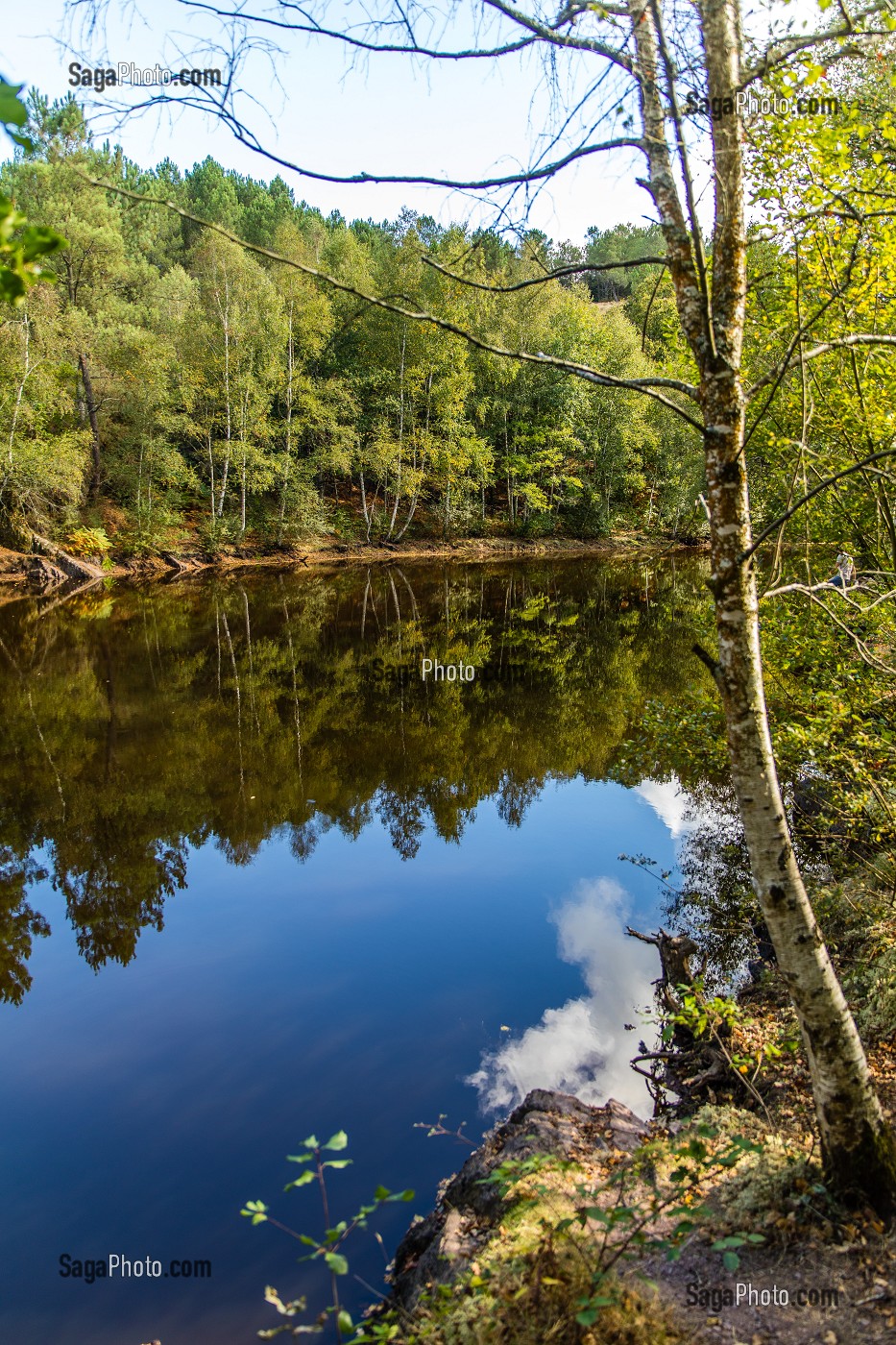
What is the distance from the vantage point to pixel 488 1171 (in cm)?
507

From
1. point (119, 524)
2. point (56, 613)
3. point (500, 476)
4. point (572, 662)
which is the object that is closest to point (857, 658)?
point (572, 662)

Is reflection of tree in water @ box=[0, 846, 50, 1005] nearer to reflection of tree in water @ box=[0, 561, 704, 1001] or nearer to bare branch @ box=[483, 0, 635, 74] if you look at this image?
reflection of tree in water @ box=[0, 561, 704, 1001]

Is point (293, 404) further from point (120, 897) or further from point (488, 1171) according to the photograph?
point (488, 1171)

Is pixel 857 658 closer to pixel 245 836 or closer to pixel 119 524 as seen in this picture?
pixel 245 836

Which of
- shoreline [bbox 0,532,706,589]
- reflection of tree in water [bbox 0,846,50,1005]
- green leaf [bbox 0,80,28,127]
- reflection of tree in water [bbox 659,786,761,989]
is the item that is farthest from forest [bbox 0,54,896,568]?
green leaf [bbox 0,80,28,127]

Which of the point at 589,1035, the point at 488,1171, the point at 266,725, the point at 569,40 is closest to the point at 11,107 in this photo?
the point at 569,40

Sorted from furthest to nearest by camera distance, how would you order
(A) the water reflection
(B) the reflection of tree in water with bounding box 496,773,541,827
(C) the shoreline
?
1. (C) the shoreline
2. (B) the reflection of tree in water with bounding box 496,773,541,827
3. (A) the water reflection

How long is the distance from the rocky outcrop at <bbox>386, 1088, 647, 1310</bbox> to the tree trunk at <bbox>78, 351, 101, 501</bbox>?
1402 inches

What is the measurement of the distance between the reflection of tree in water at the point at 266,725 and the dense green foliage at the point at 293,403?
371 inches

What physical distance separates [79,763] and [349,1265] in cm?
1047

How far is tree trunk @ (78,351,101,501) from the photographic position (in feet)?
116

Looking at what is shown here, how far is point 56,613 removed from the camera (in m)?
25.9

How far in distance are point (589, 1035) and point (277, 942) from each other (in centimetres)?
362

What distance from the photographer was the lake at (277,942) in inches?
219
